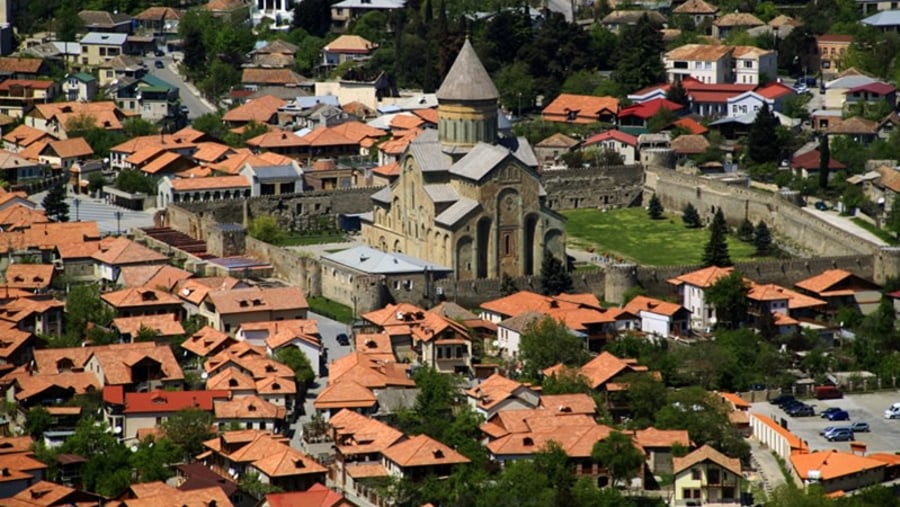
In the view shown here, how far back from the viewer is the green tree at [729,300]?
199 feet

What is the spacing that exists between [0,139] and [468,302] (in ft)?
84.8

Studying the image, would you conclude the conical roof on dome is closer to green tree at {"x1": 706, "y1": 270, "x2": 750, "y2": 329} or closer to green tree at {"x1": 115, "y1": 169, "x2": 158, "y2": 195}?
green tree at {"x1": 706, "y1": 270, "x2": 750, "y2": 329}

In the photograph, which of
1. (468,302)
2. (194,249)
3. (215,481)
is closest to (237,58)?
(194,249)

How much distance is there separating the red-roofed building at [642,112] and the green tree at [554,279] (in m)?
20.4

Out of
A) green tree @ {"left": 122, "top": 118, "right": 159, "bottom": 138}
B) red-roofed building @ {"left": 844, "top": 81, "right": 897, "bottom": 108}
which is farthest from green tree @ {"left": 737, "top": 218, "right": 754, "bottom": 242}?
green tree @ {"left": 122, "top": 118, "right": 159, "bottom": 138}

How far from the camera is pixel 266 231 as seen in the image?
6919 cm

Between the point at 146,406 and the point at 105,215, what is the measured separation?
846 inches

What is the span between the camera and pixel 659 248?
2768 inches

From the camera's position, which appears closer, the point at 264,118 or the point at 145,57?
the point at 264,118

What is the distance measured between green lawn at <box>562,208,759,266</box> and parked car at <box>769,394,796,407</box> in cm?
1212

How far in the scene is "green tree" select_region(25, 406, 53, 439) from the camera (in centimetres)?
5159

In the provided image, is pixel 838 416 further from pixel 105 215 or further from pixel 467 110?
pixel 105 215

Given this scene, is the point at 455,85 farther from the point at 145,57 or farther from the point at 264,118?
the point at 145,57

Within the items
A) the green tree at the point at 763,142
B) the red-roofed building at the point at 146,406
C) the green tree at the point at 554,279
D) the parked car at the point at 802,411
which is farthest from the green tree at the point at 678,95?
the red-roofed building at the point at 146,406
